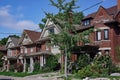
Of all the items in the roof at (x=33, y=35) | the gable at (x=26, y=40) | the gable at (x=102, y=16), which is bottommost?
the gable at (x=26, y=40)

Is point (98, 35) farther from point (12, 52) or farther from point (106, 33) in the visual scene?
point (12, 52)

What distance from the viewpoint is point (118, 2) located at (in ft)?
148

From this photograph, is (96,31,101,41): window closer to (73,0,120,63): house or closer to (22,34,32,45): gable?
(73,0,120,63): house

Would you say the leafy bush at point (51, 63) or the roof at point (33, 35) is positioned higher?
the roof at point (33, 35)

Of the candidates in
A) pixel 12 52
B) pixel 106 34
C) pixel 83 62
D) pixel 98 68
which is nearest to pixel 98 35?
pixel 106 34

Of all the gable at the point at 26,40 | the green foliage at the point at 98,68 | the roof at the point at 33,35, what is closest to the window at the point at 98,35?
the green foliage at the point at 98,68

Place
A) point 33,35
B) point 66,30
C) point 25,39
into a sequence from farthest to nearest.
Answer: point 25,39 → point 33,35 → point 66,30

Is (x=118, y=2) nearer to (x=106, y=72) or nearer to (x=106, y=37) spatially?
(x=106, y=37)

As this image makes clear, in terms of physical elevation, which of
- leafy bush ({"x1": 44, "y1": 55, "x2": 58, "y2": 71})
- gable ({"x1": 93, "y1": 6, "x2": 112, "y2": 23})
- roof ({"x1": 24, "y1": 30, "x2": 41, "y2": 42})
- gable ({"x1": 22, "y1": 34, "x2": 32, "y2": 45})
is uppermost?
gable ({"x1": 93, "y1": 6, "x2": 112, "y2": 23})

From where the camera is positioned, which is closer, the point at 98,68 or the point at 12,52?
the point at 98,68

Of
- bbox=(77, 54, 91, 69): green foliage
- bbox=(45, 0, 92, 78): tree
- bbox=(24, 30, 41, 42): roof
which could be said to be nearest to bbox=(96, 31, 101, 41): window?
bbox=(77, 54, 91, 69): green foliage

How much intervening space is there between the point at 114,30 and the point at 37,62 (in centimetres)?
1877

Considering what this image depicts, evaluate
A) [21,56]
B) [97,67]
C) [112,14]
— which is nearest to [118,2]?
[112,14]

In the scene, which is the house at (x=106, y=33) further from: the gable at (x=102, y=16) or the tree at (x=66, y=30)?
the tree at (x=66, y=30)
